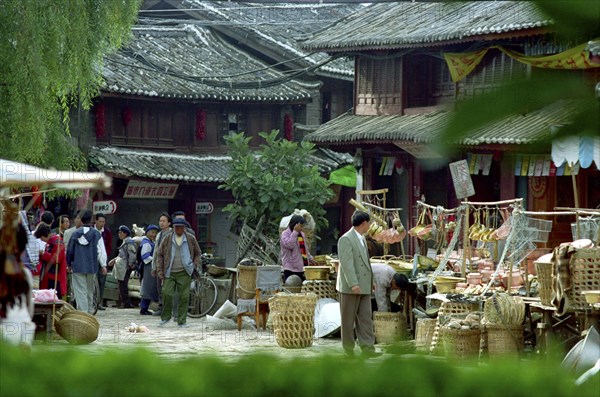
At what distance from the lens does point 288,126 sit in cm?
3195

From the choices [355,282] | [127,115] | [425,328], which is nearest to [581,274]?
[355,282]

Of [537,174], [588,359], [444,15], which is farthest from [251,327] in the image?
[444,15]

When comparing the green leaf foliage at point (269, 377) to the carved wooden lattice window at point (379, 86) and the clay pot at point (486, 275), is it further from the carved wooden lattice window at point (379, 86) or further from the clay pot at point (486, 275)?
the carved wooden lattice window at point (379, 86)

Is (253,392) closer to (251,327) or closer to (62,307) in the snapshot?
(62,307)

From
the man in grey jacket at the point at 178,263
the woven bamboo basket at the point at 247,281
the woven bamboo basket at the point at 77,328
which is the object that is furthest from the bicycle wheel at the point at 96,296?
the woven bamboo basket at the point at 77,328

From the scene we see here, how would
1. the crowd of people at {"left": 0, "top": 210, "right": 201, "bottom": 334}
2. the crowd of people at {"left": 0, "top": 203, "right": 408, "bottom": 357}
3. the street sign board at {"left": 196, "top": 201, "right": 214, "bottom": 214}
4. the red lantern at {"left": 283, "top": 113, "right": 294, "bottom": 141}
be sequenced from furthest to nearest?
the red lantern at {"left": 283, "top": 113, "right": 294, "bottom": 141}
the street sign board at {"left": 196, "top": 201, "right": 214, "bottom": 214}
the crowd of people at {"left": 0, "top": 210, "right": 201, "bottom": 334}
the crowd of people at {"left": 0, "top": 203, "right": 408, "bottom": 357}

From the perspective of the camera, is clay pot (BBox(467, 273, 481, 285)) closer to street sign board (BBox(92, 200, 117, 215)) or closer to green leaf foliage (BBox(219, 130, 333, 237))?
green leaf foliage (BBox(219, 130, 333, 237))

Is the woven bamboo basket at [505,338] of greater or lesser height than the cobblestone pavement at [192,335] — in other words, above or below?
above

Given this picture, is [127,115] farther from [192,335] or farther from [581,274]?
[581,274]

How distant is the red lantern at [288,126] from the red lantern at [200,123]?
212 centimetres

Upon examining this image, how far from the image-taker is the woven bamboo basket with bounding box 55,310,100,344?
13.7 meters

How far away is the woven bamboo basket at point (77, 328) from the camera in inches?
540

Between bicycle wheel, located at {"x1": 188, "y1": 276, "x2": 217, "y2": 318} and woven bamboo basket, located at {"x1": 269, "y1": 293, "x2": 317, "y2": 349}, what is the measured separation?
433cm

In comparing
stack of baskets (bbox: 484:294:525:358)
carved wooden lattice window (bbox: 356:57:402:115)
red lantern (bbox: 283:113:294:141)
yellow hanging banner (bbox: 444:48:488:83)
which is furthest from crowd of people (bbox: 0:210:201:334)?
red lantern (bbox: 283:113:294:141)
